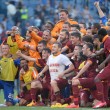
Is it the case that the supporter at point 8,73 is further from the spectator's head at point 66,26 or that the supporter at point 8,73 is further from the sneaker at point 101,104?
the sneaker at point 101,104

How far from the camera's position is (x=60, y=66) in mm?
15859

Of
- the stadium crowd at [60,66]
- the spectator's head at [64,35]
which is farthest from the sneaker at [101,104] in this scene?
the spectator's head at [64,35]

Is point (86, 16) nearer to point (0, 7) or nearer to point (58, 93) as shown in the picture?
point (0, 7)

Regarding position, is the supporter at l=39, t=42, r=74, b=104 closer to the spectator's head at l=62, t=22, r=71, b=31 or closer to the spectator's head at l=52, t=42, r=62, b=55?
the spectator's head at l=52, t=42, r=62, b=55

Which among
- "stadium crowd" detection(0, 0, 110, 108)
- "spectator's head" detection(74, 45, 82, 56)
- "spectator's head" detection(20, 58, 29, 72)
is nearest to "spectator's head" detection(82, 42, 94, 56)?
"stadium crowd" detection(0, 0, 110, 108)

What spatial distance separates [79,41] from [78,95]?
147 cm

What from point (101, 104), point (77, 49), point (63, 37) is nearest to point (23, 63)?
point (63, 37)

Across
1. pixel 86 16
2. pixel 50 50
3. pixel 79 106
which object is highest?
pixel 86 16

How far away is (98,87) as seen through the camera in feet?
49.0

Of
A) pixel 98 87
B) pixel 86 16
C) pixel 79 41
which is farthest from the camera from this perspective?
pixel 86 16

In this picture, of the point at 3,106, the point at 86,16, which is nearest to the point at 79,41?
the point at 3,106

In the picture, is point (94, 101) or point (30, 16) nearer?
point (94, 101)

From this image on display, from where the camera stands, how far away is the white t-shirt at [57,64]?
15.8 metres

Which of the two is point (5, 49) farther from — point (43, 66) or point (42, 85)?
point (42, 85)
